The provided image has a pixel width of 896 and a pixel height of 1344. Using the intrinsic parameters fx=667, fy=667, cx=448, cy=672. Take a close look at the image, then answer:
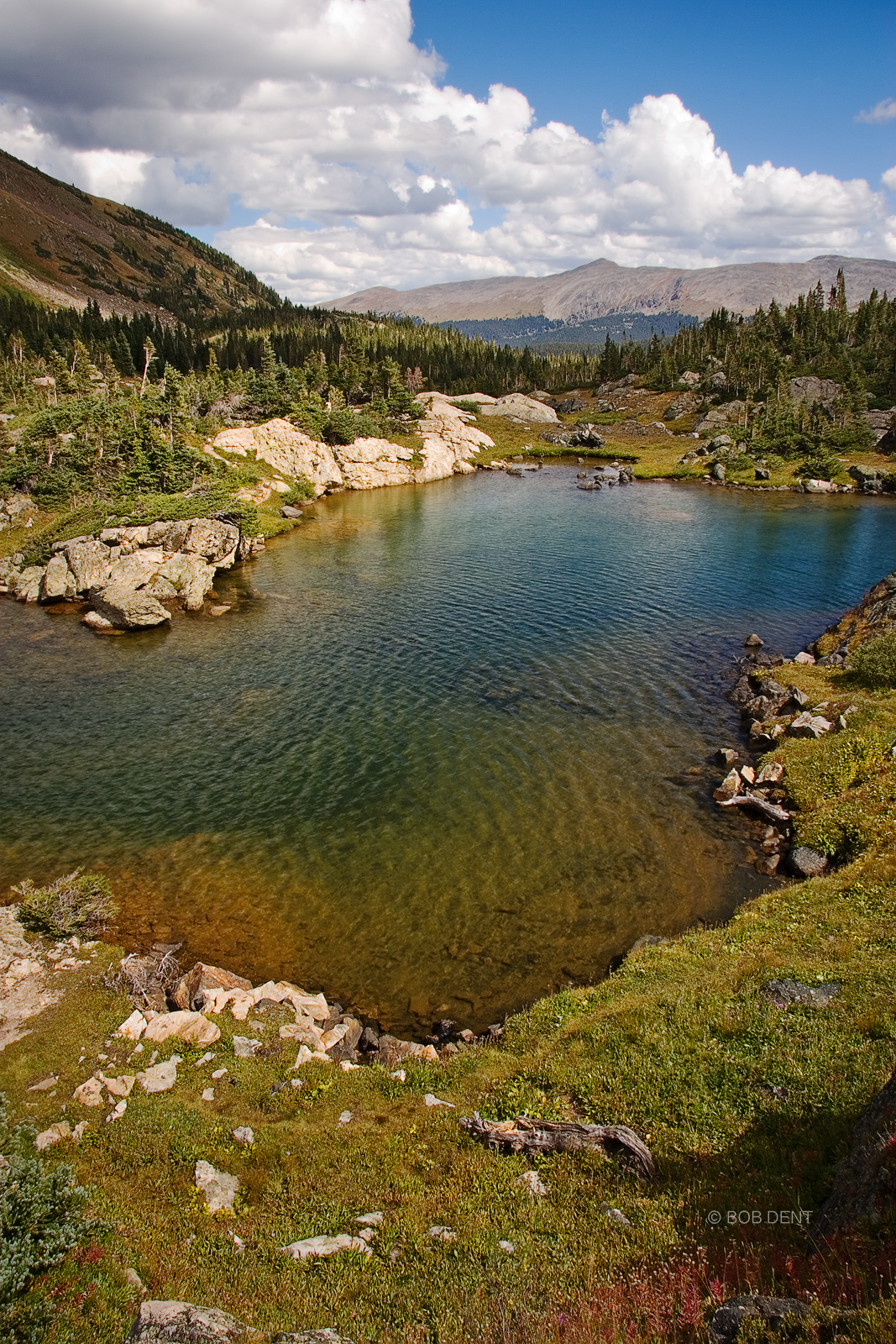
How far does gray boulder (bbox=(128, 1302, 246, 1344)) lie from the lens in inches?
375

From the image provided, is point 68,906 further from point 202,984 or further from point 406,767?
point 406,767

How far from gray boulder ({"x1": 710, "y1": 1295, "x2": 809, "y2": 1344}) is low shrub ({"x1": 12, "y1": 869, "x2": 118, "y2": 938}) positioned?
2370 cm

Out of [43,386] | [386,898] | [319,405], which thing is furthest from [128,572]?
[43,386]

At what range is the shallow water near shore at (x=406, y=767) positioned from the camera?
2638 centimetres

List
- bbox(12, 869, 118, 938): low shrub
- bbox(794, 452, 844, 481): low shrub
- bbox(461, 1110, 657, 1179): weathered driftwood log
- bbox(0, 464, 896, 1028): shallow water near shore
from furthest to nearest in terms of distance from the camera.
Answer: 1. bbox(794, 452, 844, 481): low shrub
2. bbox(0, 464, 896, 1028): shallow water near shore
3. bbox(12, 869, 118, 938): low shrub
4. bbox(461, 1110, 657, 1179): weathered driftwood log

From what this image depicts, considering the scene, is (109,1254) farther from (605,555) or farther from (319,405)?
(319,405)

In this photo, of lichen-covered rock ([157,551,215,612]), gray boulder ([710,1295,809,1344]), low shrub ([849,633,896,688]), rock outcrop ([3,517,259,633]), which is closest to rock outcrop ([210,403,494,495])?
rock outcrop ([3,517,259,633])

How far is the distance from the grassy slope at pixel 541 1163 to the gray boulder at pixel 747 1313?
41cm

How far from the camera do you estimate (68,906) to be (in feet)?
83.9

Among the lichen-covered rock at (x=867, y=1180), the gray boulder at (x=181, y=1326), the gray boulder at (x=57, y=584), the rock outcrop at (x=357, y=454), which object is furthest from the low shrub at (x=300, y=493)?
the lichen-covered rock at (x=867, y=1180)

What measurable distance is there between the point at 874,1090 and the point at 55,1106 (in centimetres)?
1862

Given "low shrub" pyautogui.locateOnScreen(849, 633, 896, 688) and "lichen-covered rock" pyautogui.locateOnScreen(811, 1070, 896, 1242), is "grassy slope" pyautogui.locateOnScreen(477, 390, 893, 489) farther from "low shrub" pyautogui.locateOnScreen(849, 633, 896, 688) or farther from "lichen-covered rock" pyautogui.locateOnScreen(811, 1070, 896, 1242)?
"lichen-covered rock" pyautogui.locateOnScreen(811, 1070, 896, 1242)

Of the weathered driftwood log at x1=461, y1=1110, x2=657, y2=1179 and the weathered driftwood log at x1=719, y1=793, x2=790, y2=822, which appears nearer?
the weathered driftwood log at x1=461, y1=1110, x2=657, y2=1179

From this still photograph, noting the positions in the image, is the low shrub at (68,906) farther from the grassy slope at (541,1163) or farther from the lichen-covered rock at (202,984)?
the lichen-covered rock at (202,984)
